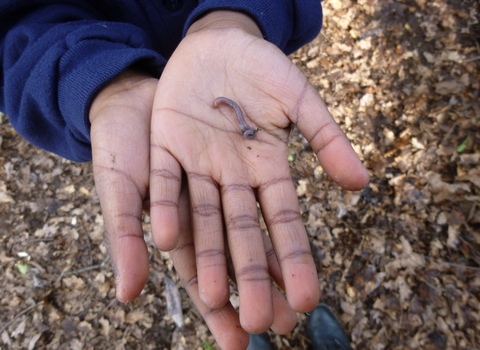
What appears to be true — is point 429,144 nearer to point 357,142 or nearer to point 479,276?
point 357,142

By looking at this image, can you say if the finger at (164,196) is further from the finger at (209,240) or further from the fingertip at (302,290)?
the fingertip at (302,290)

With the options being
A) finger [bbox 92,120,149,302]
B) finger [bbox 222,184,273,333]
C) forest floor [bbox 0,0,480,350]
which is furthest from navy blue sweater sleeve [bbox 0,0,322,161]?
forest floor [bbox 0,0,480,350]

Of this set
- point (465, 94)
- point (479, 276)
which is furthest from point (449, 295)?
point (465, 94)

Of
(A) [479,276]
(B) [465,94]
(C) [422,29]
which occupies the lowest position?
(A) [479,276]

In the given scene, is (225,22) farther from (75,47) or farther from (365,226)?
(365,226)

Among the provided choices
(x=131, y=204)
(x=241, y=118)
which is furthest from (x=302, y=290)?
(x=241, y=118)
